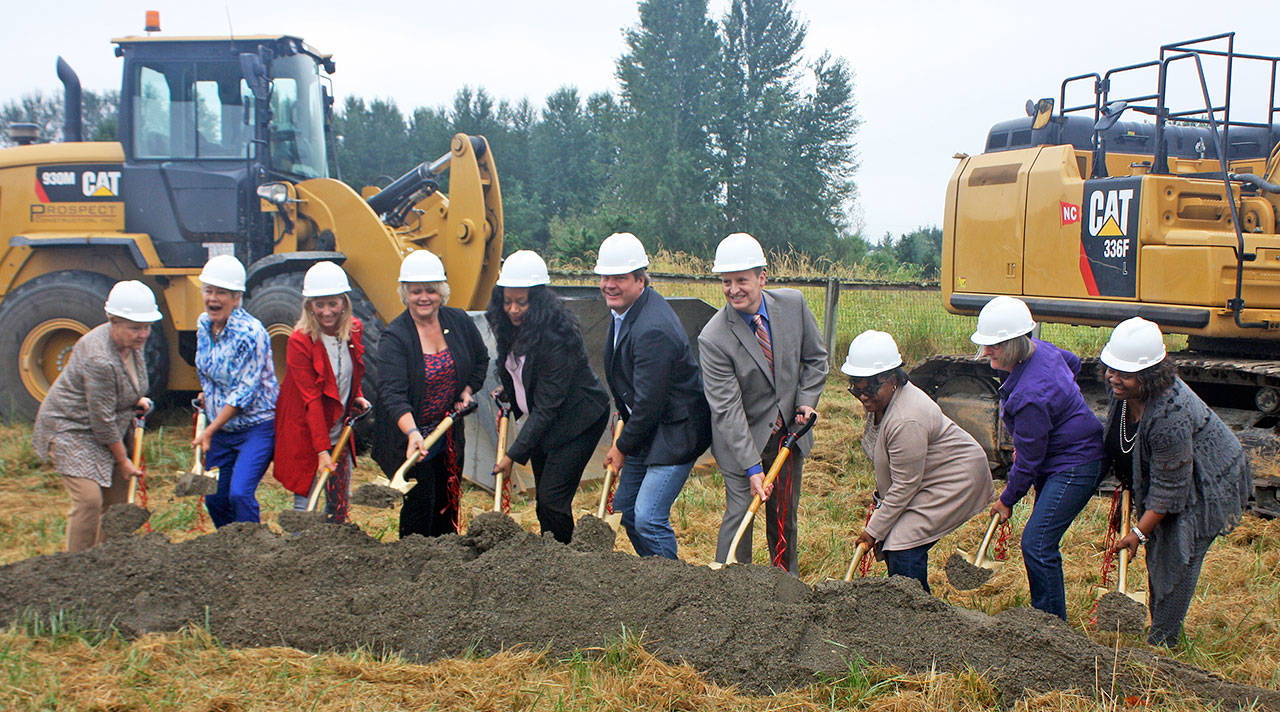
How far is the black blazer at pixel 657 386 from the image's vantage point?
14.5 feet

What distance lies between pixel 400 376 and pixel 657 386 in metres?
1.21

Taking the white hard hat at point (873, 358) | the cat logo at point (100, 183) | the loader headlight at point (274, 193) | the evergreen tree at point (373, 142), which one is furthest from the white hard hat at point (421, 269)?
the evergreen tree at point (373, 142)

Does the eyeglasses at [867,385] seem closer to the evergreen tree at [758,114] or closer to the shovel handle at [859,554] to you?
the shovel handle at [859,554]

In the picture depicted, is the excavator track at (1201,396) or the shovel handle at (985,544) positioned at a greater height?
the excavator track at (1201,396)

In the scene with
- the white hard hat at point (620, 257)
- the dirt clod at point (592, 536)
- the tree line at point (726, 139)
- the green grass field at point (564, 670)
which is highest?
the tree line at point (726, 139)

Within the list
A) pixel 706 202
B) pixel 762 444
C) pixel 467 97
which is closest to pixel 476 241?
pixel 762 444

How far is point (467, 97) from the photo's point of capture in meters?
58.2

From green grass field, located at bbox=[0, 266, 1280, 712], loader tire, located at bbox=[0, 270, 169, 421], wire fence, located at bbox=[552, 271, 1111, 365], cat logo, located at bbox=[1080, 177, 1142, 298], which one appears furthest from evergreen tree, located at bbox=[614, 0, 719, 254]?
green grass field, located at bbox=[0, 266, 1280, 712]

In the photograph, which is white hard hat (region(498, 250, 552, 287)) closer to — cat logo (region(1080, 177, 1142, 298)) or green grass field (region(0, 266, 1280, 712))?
green grass field (region(0, 266, 1280, 712))

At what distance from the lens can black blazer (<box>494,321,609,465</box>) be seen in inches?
182

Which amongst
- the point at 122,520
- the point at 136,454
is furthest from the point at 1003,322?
the point at 136,454

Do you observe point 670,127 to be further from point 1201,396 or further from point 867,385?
point 867,385

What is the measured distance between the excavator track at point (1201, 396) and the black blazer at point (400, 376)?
3211 millimetres

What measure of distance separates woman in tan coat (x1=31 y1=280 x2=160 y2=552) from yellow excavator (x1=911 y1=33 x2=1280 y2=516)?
491 cm
